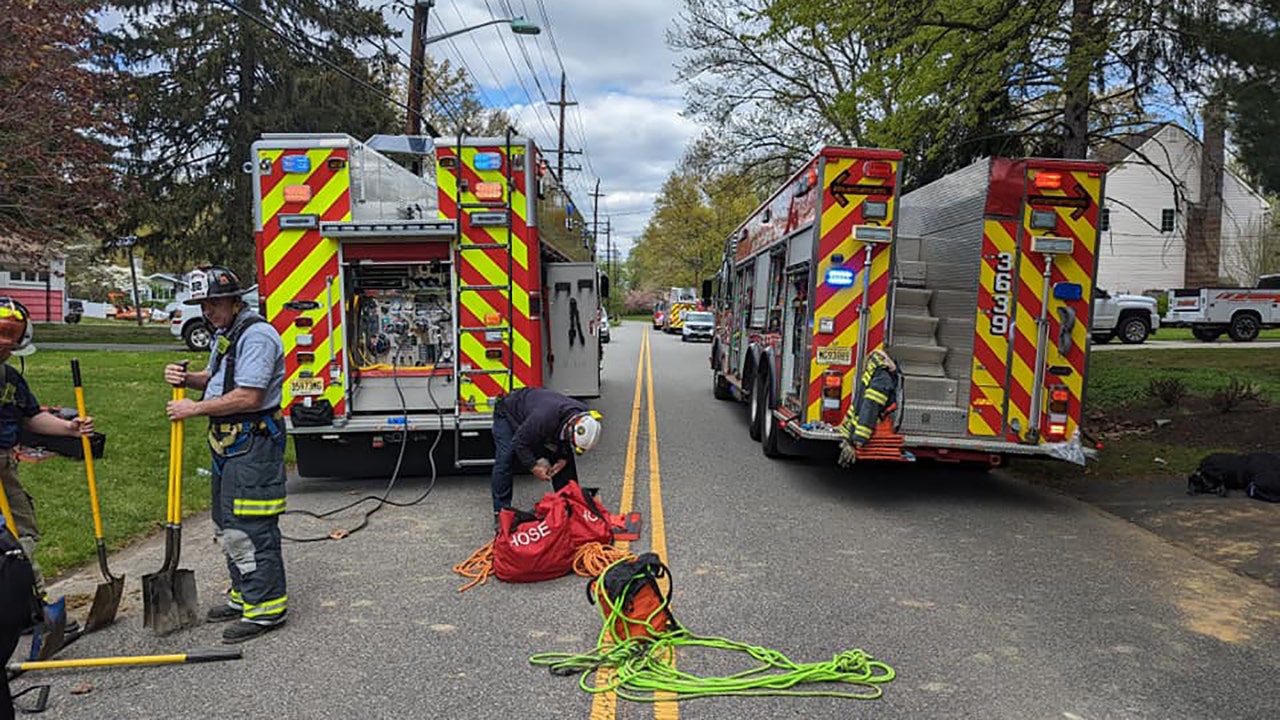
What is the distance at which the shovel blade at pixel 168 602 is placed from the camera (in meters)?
4.46

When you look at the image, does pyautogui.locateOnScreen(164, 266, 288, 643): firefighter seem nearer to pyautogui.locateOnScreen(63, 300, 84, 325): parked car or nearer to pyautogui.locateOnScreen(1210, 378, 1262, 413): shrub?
pyautogui.locateOnScreen(1210, 378, 1262, 413): shrub

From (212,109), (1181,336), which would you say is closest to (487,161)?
(212,109)

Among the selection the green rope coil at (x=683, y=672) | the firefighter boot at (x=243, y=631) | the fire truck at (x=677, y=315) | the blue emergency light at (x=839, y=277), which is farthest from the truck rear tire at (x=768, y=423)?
the fire truck at (x=677, y=315)

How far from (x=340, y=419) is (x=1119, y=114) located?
492 inches

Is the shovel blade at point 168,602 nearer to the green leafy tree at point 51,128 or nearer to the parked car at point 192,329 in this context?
the green leafy tree at point 51,128

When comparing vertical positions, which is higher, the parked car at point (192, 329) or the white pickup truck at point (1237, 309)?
the white pickup truck at point (1237, 309)

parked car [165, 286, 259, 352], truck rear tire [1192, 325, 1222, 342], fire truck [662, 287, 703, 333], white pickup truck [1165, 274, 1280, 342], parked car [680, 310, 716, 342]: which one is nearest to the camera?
parked car [165, 286, 259, 352]

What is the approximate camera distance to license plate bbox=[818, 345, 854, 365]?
746 cm

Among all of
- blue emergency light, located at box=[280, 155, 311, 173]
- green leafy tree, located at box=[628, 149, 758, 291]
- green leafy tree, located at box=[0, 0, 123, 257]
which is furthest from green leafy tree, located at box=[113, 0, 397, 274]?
green leafy tree, located at box=[628, 149, 758, 291]

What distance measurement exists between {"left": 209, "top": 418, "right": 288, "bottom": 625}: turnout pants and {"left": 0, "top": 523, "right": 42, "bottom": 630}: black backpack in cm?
156

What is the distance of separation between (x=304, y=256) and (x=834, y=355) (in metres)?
4.78

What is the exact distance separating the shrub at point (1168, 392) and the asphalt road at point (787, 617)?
4.77 metres

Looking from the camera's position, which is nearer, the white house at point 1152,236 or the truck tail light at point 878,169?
the truck tail light at point 878,169

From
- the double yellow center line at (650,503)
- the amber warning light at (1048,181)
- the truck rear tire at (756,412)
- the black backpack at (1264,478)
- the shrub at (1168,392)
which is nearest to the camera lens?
the double yellow center line at (650,503)
